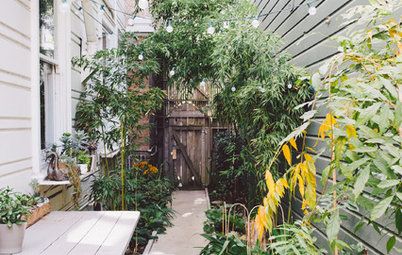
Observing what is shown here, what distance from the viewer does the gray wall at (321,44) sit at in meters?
2.64

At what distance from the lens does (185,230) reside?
5379 millimetres

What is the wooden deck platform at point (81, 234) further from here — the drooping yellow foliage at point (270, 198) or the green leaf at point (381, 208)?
the green leaf at point (381, 208)

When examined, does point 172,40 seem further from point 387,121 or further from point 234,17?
point 387,121

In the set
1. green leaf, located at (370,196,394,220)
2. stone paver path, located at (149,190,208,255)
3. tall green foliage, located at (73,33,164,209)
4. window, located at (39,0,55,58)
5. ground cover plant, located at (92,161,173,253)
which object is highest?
window, located at (39,0,55,58)

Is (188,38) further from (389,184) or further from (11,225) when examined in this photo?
(389,184)

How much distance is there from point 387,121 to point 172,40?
547 centimetres

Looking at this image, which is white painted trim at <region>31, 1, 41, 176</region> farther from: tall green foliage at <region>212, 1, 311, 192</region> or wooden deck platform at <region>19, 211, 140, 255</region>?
tall green foliage at <region>212, 1, 311, 192</region>

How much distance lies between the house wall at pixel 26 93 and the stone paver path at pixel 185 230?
1222 millimetres

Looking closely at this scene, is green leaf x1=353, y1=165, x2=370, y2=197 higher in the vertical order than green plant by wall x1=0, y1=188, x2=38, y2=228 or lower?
higher

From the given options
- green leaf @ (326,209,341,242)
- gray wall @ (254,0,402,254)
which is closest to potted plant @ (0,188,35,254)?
green leaf @ (326,209,341,242)

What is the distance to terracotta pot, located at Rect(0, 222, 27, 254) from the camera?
2.01m

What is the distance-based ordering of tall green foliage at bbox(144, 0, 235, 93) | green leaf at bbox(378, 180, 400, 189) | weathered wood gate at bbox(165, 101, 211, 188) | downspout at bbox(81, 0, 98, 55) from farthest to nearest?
weathered wood gate at bbox(165, 101, 211, 188), tall green foliage at bbox(144, 0, 235, 93), downspout at bbox(81, 0, 98, 55), green leaf at bbox(378, 180, 400, 189)

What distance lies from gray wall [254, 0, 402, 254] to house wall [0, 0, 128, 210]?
187 centimetres

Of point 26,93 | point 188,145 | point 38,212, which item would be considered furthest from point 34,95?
point 188,145
